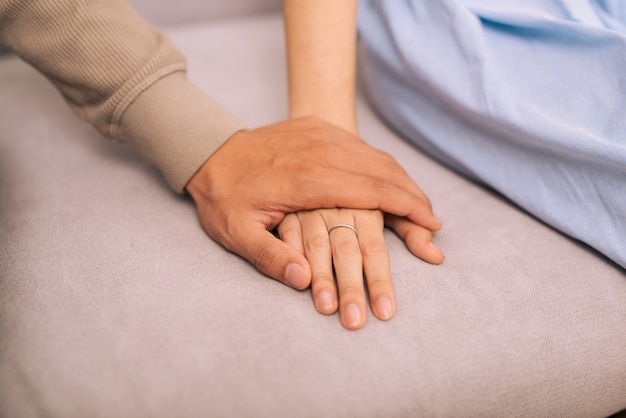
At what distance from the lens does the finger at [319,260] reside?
1.66 feet

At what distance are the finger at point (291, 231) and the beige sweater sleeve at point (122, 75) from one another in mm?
123

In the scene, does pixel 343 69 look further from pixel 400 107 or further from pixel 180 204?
pixel 180 204

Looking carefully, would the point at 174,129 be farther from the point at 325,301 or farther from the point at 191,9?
the point at 191,9

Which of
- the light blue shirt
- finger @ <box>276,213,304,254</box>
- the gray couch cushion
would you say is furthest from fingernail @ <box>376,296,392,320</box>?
the gray couch cushion

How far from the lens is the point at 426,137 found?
0.72 meters

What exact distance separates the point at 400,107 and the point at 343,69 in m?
0.10

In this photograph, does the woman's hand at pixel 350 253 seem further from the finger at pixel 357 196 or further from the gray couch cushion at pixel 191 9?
the gray couch cushion at pixel 191 9

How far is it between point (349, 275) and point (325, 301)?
4 cm

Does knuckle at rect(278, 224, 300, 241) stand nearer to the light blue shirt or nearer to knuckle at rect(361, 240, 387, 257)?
knuckle at rect(361, 240, 387, 257)

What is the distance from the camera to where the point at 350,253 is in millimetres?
550

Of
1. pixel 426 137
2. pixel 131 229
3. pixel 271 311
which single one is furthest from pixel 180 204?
pixel 426 137

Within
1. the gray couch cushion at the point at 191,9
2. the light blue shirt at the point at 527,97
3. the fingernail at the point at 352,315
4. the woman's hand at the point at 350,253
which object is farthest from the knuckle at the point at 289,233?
the gray couch cushion at the point at 191,9

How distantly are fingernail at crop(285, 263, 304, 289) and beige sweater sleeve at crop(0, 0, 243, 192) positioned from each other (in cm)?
18

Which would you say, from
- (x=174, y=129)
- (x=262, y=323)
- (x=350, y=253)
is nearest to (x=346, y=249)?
(x=350, y=253)
